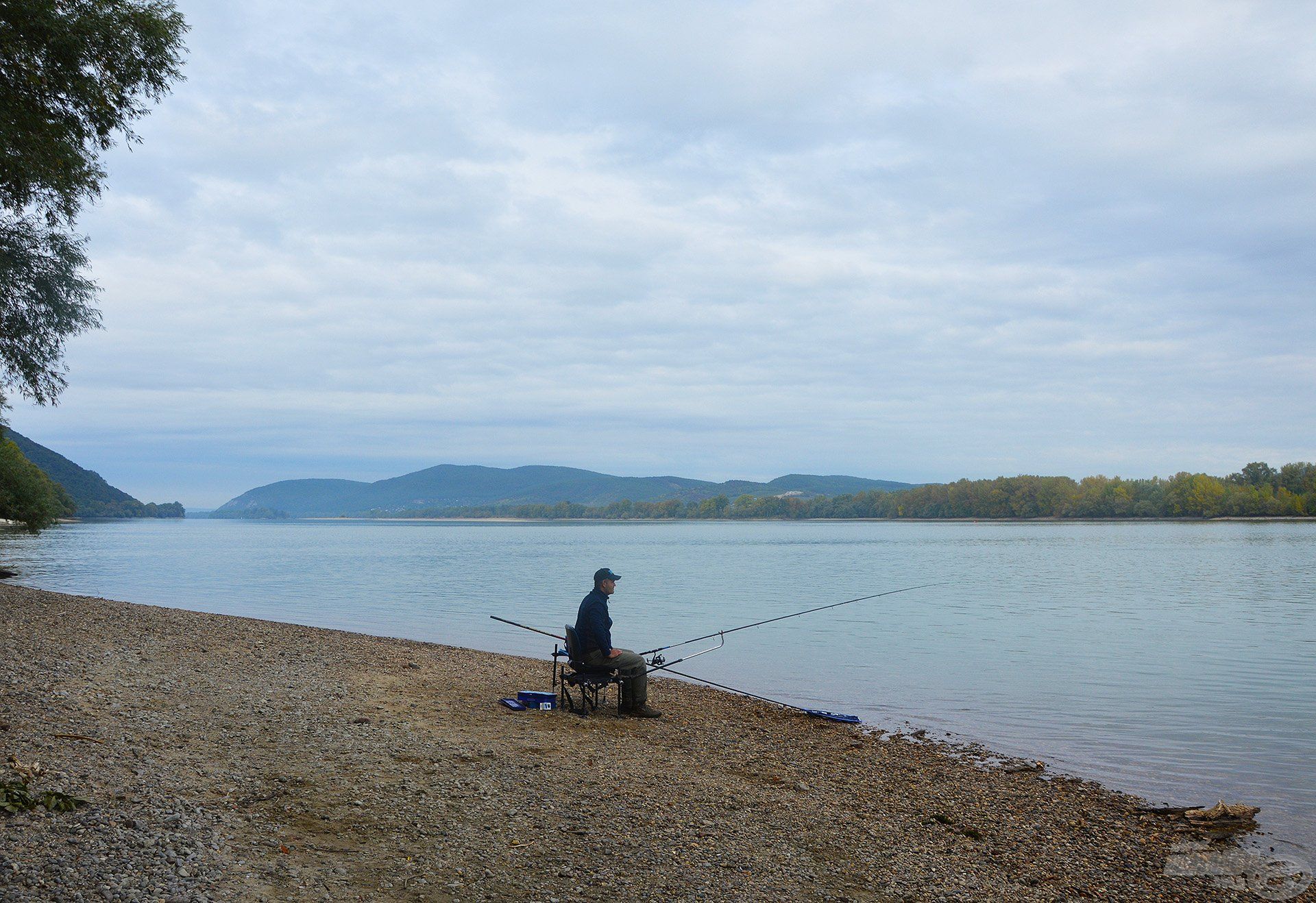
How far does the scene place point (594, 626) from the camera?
34.3 feet

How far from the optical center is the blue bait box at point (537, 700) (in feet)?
36.1

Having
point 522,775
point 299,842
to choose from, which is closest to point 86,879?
point 299,842

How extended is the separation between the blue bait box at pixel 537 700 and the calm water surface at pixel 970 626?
4.61 m

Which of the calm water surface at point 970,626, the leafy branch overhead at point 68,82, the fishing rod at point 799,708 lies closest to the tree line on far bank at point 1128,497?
the calm water surface at point 970,626

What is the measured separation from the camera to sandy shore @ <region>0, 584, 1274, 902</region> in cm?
515

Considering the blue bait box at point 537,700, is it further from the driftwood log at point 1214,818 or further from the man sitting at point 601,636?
the driftwood log at point 1214,818

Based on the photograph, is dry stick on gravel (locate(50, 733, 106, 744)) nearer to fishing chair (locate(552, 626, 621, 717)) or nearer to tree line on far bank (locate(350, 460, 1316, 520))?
fishing chair (locate(552, 626, 621, 717))

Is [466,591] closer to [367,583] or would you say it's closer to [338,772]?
[367,583]

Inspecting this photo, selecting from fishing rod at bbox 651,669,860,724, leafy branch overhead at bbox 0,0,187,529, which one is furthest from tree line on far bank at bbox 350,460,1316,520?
leafy branch overhead at bbox 0,0,187,529

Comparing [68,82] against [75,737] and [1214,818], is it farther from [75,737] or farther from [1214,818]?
[1214,818]

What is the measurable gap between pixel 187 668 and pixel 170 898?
7.82 m

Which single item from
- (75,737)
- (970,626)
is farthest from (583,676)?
(970,626)

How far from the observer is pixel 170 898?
4.52 m

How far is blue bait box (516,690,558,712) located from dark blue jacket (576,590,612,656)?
1.02 m
